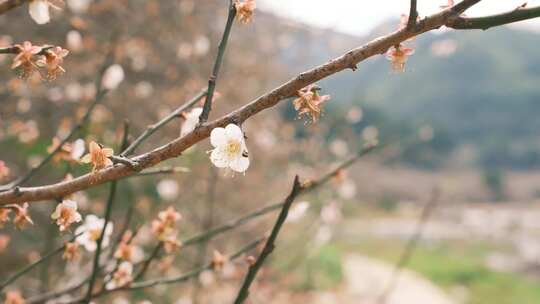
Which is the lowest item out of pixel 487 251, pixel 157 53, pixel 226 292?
pixel 226 292

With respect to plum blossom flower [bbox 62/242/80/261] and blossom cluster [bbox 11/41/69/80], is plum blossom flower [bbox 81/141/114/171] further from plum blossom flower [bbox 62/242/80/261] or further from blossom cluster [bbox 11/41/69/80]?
plum blossom flower [bbox 62/242/80/261]

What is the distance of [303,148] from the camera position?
8.09 meters

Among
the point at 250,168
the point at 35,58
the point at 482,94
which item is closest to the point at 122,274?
the point at 35,58

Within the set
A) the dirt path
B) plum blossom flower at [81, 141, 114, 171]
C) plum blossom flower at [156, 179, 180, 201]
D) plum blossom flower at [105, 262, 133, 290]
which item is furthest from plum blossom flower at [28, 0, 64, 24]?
the dirt path

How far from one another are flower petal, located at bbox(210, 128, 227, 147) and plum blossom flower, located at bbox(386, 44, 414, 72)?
13.2 inches

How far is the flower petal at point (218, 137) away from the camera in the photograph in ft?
3.31

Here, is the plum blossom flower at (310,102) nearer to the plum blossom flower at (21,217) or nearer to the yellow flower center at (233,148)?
the yellow flower center at (233,148)

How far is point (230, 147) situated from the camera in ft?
3.74

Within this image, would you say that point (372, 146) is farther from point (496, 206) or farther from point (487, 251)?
point (496, 206)

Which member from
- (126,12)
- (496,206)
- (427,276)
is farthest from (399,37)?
(496,206)

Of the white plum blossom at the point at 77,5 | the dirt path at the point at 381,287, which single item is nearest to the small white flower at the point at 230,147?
the white plum blossom at the point at 77,5

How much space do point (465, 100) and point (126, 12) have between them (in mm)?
55221

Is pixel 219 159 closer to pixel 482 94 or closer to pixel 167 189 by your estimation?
pixel 167 189

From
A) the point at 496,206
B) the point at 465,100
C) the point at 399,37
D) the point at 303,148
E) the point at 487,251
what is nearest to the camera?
the point at 399,37
